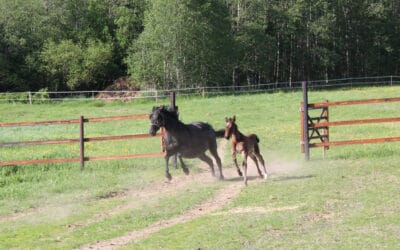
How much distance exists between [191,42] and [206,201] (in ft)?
142

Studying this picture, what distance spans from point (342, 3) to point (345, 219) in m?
61.6

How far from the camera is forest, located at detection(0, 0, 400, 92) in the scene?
5419cm

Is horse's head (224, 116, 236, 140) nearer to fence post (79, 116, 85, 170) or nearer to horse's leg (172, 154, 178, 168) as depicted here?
horse's leg (172, 154, 178, 168)

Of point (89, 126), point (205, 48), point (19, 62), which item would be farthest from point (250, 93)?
point (19, 62)

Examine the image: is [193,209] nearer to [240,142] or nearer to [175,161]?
[240,142]

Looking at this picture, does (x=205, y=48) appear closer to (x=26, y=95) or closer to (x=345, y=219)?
(x=26, y=95)

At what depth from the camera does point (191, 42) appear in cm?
5350

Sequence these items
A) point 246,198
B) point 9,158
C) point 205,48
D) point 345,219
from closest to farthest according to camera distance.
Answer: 1. point 345,219
2. point 246,198
3. point 9,158
4. point 205,48

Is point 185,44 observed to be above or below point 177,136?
above

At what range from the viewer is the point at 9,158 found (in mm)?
18438

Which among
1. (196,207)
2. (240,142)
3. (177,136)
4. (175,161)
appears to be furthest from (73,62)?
(196,207)

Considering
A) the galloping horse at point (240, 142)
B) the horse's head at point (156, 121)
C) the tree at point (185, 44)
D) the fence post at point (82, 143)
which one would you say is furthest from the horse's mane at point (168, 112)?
the tree at point (185, 44)

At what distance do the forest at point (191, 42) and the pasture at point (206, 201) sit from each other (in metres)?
33.9

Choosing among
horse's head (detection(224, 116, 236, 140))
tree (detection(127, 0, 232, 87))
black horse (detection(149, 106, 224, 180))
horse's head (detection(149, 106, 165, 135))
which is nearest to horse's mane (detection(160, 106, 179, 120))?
black horse (detection(149, 106, 224, 180))
